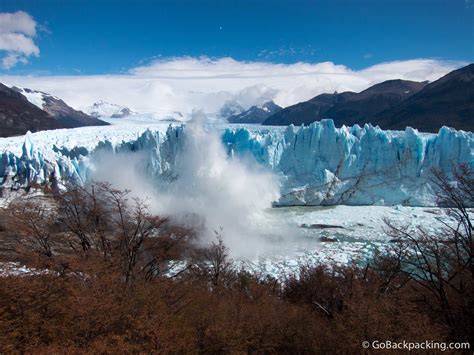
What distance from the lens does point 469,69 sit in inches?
3501

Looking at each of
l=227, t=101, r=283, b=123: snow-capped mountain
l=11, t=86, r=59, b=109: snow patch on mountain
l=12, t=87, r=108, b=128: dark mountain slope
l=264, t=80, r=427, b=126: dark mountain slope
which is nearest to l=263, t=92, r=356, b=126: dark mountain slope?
l=264, t=80, r=427, b=126: dark mountain slope

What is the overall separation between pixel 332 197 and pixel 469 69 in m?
75.1

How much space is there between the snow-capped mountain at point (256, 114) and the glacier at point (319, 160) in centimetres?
10339

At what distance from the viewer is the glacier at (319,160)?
33781mm

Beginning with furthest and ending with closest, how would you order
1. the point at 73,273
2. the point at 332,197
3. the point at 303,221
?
the point at 332,197
the point at 303,221
the point at 73,273

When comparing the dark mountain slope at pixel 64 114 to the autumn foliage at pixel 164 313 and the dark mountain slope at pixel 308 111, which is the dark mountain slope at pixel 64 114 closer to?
the dark mountain slope at pixel 308 111

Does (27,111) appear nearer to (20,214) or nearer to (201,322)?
(20,214)

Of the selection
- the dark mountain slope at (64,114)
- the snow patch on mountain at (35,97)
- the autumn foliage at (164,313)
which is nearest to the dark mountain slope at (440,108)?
the autumn foliage at (164,313)

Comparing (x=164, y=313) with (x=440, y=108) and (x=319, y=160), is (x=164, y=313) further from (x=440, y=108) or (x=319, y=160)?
(x=440, y=108)

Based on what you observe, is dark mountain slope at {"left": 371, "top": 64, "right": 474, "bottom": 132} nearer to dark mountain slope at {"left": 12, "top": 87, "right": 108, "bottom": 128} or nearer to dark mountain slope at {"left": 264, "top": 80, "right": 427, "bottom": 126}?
dark mountain slope at {"left": 264, "top": 80, "right": 427, "bottom": 126}

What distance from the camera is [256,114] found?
508 feet

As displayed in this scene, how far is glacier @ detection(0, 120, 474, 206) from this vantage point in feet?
111

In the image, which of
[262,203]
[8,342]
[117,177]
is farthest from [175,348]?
[117,177]

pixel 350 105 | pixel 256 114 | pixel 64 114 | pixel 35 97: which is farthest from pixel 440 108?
pixel 35 97
